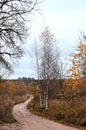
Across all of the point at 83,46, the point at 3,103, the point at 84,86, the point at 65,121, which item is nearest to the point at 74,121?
the point at 65,121

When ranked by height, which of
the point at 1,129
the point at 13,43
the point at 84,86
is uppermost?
the point at 13,43

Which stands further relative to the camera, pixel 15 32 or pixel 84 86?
pixel 84 86

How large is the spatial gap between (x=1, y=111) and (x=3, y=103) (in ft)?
9.79

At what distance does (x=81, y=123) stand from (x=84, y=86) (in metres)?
5.14

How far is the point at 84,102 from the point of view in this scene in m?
36.1

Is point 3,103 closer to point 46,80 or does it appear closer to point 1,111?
point 1,111

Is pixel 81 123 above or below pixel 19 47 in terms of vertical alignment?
below

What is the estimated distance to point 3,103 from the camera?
39.9 m

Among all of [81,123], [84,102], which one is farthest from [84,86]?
[81,123]

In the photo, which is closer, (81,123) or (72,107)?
(81,123)

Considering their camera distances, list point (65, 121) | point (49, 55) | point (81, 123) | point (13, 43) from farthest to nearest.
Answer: point (49, 55)
point (65, 121)
point (81, 123)
point (13, 43)

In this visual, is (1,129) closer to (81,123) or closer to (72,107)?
(81,123)

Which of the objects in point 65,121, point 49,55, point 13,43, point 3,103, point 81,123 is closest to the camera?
point 13,43

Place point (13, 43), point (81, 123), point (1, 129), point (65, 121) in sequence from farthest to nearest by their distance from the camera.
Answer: point (65, 121) < point (81, 123) < point (1, 129) < point (13, 43)
